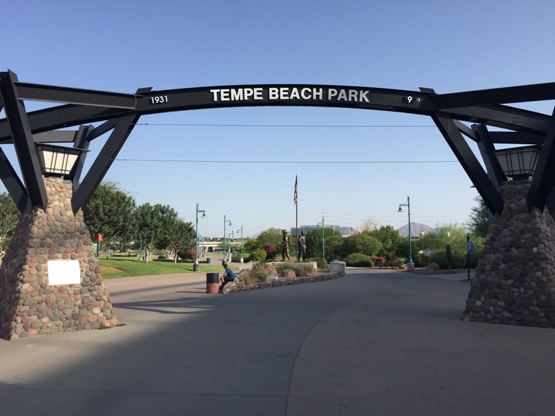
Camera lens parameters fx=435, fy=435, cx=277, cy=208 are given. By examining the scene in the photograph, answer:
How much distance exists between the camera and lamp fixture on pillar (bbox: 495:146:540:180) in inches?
438

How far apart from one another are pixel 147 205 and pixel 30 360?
53675mm

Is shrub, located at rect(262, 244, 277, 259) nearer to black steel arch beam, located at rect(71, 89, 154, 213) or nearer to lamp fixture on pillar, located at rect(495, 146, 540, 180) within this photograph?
lamp fixture on pillar, located at rect(495, 146, 540, 180)

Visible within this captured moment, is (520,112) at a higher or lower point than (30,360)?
higher

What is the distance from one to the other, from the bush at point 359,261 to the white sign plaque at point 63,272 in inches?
1854

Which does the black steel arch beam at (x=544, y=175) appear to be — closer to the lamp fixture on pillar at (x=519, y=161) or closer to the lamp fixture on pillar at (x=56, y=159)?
the lamp fixture on pillar at (x=519, y=161)

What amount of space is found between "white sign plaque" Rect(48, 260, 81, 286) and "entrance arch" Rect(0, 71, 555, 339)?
29cm

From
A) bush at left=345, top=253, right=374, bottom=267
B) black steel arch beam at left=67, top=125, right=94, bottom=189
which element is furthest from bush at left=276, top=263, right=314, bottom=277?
bush at left=345, top=253, right=374, bottom=267

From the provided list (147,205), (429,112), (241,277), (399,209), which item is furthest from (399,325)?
(147,205)

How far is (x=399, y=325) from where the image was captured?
10.3 m

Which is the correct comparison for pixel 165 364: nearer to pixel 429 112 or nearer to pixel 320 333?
pixel 320 333

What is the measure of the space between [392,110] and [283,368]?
299 inches

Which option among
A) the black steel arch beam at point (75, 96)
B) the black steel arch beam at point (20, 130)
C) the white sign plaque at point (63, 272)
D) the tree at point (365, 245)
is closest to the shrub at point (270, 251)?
the tree at point (365, 245)

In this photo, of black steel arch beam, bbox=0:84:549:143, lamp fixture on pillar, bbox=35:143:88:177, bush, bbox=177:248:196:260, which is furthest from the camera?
bush, bbox=177:248:196:260

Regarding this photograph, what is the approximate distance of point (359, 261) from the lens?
5522cm
